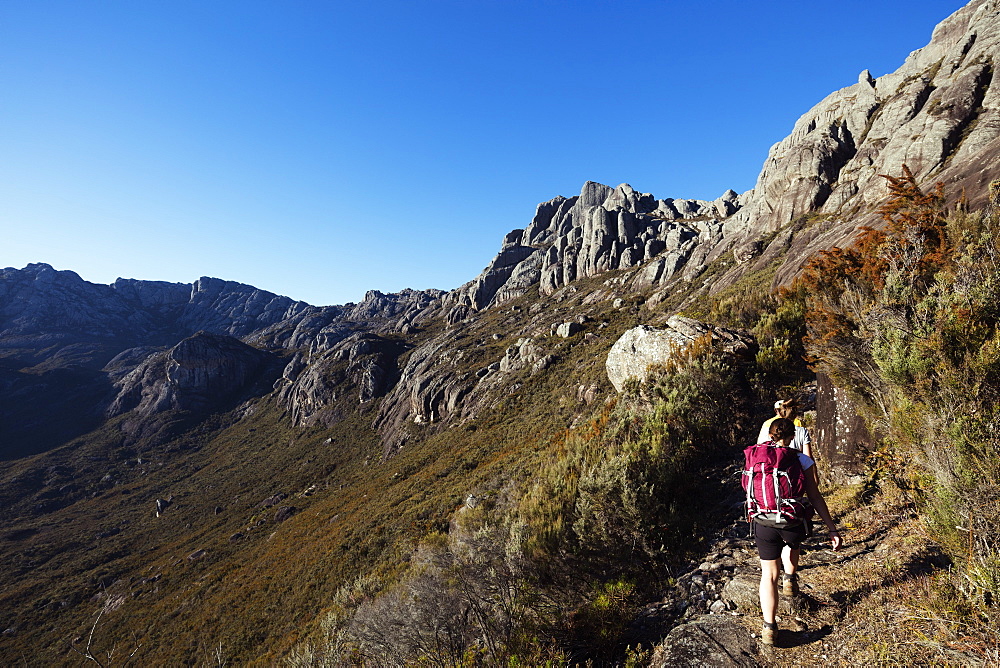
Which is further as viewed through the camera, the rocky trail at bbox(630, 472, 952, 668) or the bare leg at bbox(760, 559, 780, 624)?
the bare leg at bbox(760, 559, 780, 624)

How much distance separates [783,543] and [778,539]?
0.09 m

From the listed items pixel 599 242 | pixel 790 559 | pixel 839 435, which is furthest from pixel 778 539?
pixel 599 242

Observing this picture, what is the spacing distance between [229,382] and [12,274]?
577ft

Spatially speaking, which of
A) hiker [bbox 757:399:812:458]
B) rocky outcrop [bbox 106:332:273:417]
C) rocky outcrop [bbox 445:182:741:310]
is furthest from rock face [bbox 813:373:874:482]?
rocky outcrop [bbox 106:332:273:417]

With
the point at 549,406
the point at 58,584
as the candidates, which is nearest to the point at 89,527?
the point at 58,584

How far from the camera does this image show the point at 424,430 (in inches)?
2393

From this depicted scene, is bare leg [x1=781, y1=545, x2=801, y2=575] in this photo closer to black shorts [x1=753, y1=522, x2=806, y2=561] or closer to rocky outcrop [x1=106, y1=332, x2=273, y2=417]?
black shorts [x1=753, y1=522, x2=806, y2=561]

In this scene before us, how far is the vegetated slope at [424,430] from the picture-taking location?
8.37m

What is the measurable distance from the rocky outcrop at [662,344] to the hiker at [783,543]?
7297 millimetres

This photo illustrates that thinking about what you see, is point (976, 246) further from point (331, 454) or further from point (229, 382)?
point (229, 382)

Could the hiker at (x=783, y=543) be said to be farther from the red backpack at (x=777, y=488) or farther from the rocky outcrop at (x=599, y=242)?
the rocky outcrop at (x=599, y=242)

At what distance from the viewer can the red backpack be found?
12.1 feet

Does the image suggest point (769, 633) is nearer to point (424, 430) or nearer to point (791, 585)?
point (791, 585)

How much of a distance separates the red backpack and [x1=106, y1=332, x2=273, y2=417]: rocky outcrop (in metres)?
147
